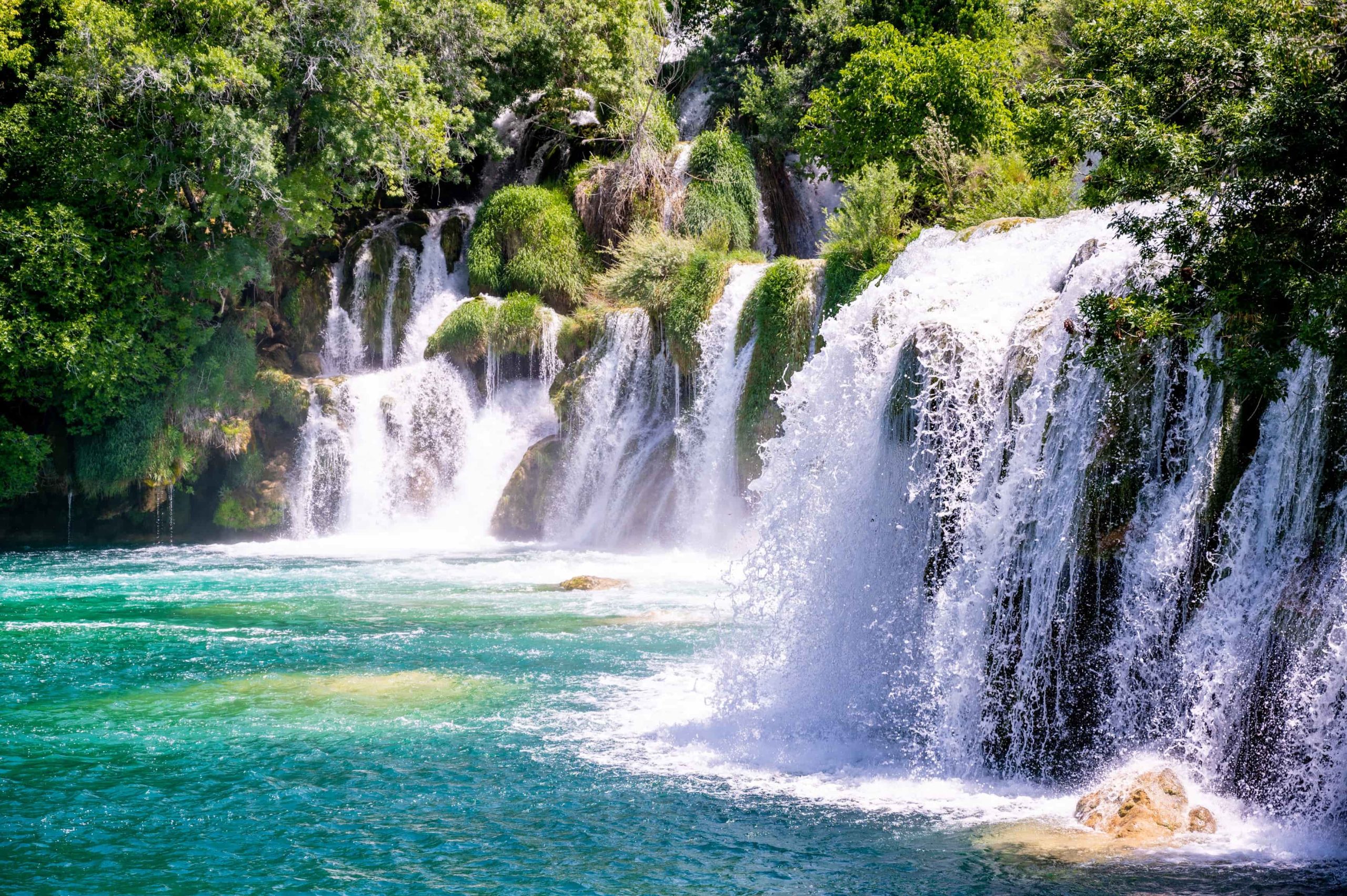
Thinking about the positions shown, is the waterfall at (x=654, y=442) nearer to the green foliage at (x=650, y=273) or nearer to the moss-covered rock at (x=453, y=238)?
the green foliage at (x=650, y=273)

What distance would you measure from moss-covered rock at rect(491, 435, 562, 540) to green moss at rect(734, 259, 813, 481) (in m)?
4.68

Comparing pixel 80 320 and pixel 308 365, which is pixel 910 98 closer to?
pixel 308 365

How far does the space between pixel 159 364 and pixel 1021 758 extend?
63.3 ft

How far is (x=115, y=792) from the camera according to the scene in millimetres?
8477

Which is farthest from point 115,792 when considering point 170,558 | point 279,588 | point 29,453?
point 29,453

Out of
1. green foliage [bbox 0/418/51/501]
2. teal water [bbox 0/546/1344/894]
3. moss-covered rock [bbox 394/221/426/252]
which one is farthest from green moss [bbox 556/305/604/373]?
teal water [bbox 0/546/1344/894]

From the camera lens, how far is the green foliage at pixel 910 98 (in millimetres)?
20875

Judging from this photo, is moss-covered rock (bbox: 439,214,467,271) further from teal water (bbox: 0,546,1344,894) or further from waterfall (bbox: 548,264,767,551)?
teal water (bbox: 0,546,1344,894)

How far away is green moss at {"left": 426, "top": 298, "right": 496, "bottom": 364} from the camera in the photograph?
977 inches

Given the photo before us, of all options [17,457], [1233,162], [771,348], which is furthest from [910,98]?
[17,457]

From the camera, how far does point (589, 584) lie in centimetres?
1695

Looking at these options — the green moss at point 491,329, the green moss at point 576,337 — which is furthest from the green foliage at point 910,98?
the green moss at point 491,329

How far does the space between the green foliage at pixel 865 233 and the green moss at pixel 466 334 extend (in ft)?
26.5

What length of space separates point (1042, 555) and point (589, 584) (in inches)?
350
